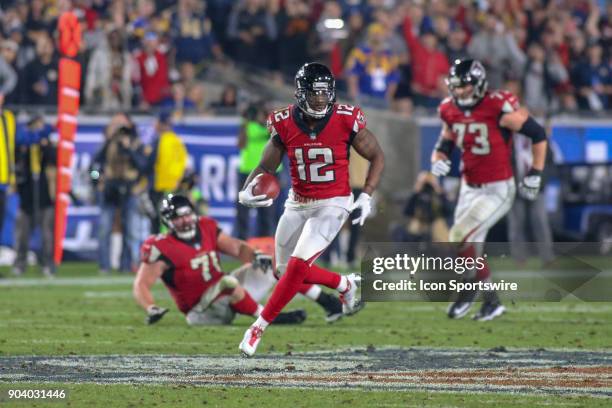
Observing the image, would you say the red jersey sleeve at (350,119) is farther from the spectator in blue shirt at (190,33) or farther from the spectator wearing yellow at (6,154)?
the spectator in blue shirt at (190,33)

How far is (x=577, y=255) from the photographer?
1741cm

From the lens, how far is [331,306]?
1027cm

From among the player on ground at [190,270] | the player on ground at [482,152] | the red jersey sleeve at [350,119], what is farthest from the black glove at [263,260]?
the player on ground at [482,152]

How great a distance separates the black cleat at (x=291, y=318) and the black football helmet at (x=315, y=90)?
2374mm

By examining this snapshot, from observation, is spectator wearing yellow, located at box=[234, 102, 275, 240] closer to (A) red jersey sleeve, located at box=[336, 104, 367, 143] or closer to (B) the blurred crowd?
(B) the blurred crowd

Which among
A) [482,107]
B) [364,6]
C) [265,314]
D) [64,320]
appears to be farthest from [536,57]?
[265,314]

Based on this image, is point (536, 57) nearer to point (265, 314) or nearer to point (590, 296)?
point (590, 296)

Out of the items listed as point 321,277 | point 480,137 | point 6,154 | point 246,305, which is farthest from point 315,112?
point 6,154

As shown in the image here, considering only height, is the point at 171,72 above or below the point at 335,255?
above

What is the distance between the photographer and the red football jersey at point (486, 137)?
10602 millimetres

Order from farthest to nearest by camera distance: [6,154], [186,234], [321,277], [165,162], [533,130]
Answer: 1. [165,162]
2. [6,154]
3. [533,130]
4. [186,234]
5. [321,277]

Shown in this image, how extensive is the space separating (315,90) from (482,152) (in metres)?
2.73

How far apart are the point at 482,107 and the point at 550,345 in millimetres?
2392

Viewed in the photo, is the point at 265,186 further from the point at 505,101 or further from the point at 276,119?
the point at 505,101
